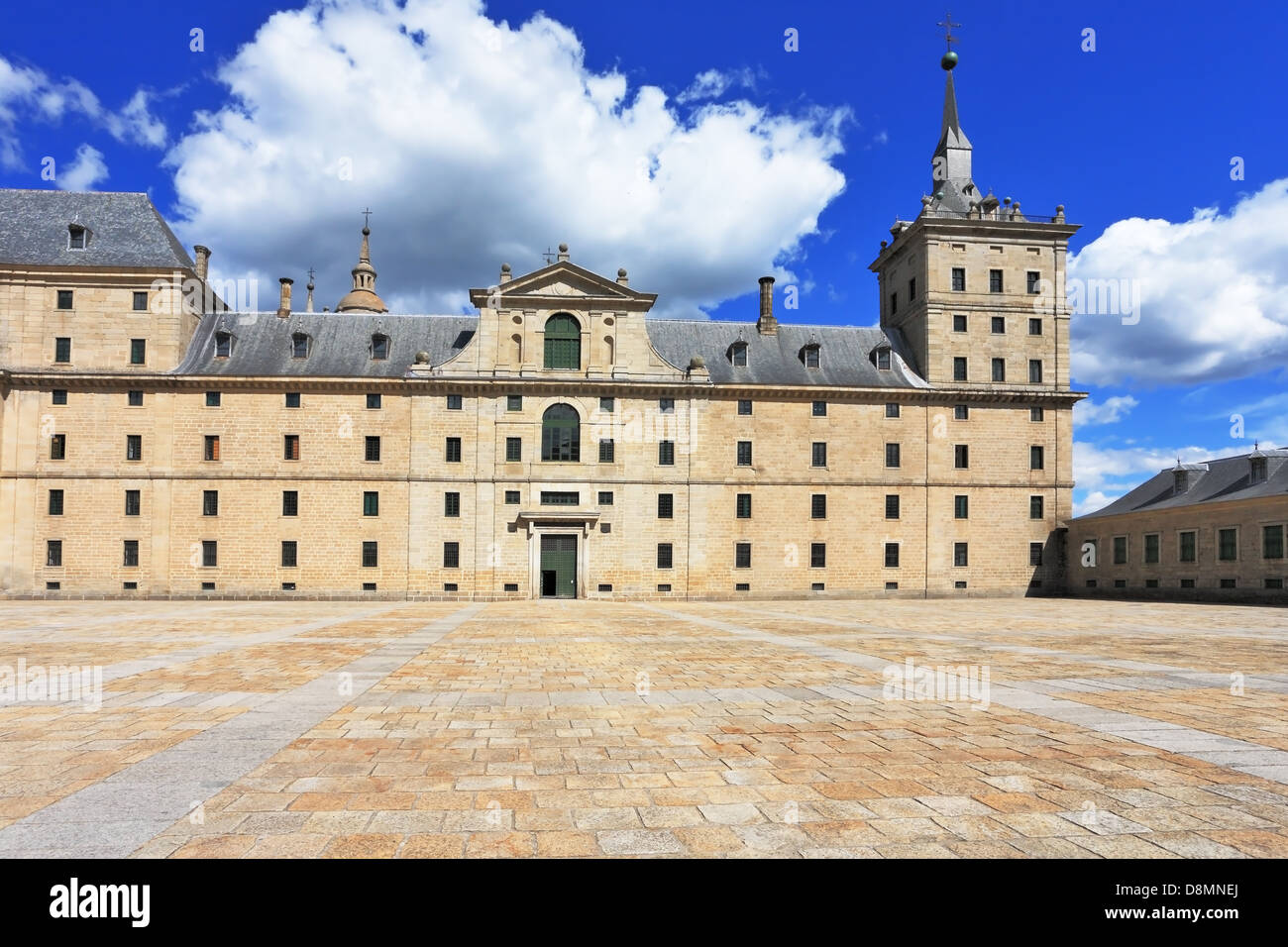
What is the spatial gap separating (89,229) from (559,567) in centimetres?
3263

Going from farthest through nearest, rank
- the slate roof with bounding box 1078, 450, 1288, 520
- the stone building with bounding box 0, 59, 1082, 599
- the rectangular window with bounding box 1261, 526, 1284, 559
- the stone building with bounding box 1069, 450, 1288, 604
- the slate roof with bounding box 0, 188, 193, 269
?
the slate roof with bounding box 0, 188, 193, 269, the stone building with bounding box 0, 59, 1082, 599, the slate roof with bounding box 1078, 450, 1288, 520, the stone building with bounding box 1069, 450, 1288, 604, the rectangular window with bounding box 1261, 526, 1284, 559

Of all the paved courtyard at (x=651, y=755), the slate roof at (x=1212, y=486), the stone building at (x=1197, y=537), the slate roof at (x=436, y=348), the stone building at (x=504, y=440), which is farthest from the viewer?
the slate roof at (x=436, y=348)

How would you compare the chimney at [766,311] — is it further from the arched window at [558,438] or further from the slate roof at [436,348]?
the arched window at [558,438]

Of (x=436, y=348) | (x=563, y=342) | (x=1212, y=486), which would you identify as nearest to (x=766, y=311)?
(x=563, y=342)

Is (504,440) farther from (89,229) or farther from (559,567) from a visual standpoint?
(89,229)

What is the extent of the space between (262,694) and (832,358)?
40.8 meters

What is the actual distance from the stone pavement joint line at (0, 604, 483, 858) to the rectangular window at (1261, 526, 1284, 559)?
39.4 m

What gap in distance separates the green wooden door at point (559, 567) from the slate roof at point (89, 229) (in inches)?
992

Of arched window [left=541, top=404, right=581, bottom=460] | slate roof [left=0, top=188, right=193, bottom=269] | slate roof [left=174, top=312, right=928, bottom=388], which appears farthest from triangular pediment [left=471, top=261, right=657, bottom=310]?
slate roof [left=0, top=188, right=193, bottom=269]

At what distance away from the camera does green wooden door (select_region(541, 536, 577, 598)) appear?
41656 millimetres

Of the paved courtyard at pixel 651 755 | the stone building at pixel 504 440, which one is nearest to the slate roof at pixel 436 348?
the stone building at pixel 504 440

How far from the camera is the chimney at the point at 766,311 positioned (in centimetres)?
4753

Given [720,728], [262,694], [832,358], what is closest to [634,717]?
[720,728]

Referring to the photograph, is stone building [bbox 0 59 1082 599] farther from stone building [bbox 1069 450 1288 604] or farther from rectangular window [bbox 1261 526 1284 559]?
rectangular window [bbox 1261 526 1284 559]
